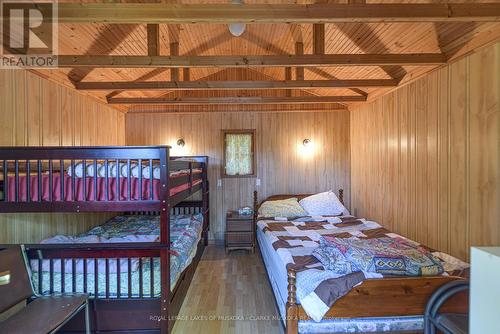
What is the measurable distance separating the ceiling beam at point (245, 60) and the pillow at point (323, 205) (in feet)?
7.76

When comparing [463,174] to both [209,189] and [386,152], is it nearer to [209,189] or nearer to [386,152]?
[386,152]

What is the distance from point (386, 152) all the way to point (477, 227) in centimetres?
165

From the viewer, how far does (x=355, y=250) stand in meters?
2.19

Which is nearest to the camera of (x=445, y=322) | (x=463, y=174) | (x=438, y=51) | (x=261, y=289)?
(x=445, y=322)

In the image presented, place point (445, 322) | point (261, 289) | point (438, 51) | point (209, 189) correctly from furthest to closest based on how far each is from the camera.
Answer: point (209, 189), point (261, 289), point (438, 51), point (445, 322)

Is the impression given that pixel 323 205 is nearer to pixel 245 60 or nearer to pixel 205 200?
pixel 205 200

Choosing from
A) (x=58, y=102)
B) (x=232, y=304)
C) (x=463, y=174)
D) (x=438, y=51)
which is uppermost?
(x=438, y=51)

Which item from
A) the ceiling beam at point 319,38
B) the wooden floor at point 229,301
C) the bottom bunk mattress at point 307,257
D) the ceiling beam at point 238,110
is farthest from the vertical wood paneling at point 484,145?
the ceiling beam at point 238,110

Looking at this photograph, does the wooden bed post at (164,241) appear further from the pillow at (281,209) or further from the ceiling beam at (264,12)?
the pillow at (281,209)

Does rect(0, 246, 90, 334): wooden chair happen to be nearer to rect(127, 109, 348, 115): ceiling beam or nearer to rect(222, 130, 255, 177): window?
rect(222, 130, 255, 177): window

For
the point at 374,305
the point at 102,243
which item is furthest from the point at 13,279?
the point at 374,305

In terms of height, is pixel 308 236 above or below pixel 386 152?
below

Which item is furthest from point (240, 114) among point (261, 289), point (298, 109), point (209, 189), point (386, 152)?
point (261, 289)

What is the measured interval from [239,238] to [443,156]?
2.90m
